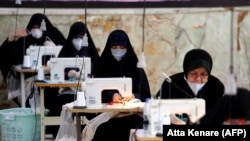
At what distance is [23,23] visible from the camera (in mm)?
6859

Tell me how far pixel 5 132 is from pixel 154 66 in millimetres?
2511

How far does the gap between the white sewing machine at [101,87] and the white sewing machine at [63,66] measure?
1.07m

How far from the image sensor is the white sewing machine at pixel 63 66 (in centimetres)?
514

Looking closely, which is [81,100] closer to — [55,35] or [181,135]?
[181,135]

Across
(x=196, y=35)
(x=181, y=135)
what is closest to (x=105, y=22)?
(x=196, y=35)

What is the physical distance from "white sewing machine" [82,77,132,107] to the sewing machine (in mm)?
2022

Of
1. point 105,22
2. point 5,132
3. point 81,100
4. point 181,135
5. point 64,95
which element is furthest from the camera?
point 105,22

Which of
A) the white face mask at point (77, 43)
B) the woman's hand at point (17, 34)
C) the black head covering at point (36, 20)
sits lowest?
the white face mask at point (77, 43)

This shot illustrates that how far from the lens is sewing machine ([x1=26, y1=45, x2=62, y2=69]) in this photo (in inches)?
235

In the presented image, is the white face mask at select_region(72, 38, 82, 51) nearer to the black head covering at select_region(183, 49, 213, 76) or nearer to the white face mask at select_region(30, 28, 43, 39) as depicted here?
the white face mask at select_region(30, 28, 43, 39)

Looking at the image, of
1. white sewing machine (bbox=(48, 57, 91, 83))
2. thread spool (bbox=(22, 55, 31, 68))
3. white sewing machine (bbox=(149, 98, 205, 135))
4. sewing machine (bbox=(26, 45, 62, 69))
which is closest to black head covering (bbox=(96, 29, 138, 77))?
white sewing machine (bbox=(48, 57, 91, 83))

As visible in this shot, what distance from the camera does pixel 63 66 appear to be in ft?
17.0

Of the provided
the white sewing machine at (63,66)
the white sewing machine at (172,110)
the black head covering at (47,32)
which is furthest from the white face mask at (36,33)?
the white sewing machine at (172,110)

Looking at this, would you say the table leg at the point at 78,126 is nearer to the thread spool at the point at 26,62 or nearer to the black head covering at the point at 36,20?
the thread spool at the point at 26,62
